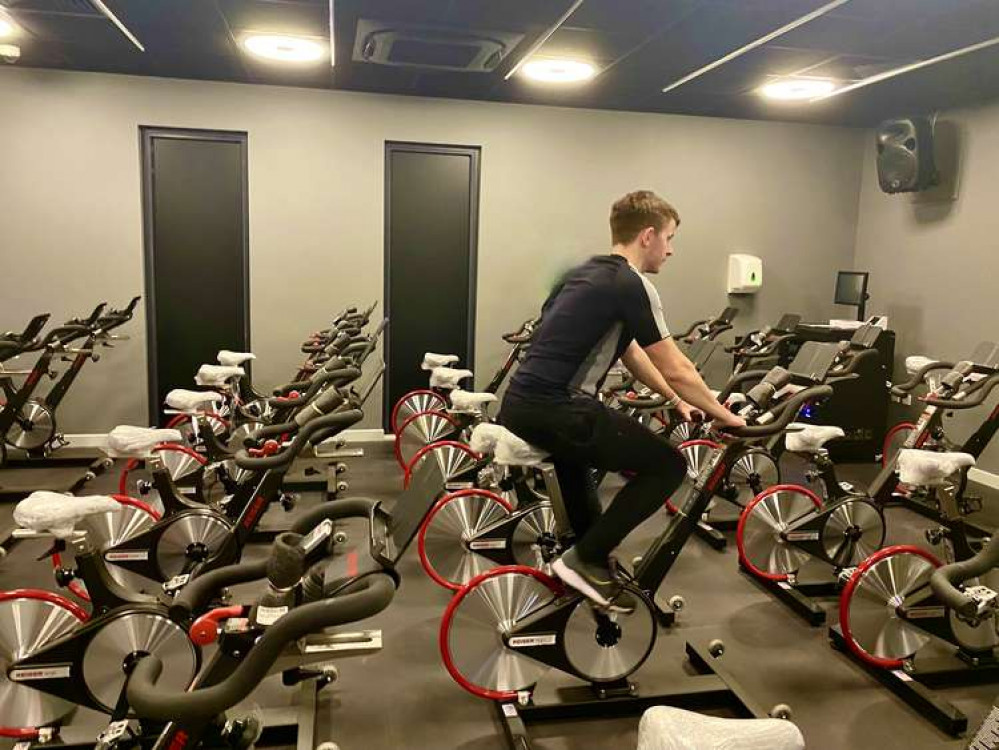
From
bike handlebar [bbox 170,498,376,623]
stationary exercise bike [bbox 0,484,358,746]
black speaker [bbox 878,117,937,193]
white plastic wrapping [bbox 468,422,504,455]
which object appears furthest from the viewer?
black speaker [bbox 878,117,937,193]

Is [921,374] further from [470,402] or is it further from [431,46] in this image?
[431,46]

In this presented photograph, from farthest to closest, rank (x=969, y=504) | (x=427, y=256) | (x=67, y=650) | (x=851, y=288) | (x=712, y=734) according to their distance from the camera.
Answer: (x=851, y=288) < (x=427, y=256) < (x=969, y=504) < (x=67, y=650) < (x=712, y=734)

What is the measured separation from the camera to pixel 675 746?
3.48 feet

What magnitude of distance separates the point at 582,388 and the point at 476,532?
1280 millimetres

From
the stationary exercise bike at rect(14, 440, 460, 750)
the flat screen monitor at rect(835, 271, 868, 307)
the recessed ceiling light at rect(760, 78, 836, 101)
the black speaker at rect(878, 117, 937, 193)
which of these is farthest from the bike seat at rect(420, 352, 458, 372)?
the black speaker at rect(878, 117, 937, 193)

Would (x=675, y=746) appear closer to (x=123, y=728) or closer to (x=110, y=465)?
(x=123, y=728)

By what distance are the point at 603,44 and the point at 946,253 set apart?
3.53 meters

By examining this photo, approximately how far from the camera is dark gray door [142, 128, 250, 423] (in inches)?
233

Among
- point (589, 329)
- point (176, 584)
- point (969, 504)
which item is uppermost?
point (589, 329)

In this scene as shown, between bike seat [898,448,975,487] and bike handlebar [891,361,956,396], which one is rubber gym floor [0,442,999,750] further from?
bike handlebar [891,361,956,396]

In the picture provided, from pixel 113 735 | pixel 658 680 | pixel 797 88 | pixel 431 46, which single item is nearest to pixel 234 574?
pixel 113 735

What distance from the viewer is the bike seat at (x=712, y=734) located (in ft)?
3.50

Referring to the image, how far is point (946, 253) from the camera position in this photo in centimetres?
603

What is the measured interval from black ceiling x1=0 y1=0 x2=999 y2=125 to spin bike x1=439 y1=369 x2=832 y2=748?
2514 millimetres
